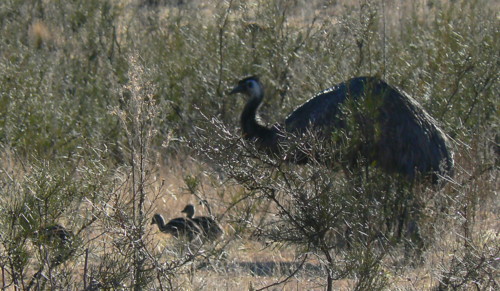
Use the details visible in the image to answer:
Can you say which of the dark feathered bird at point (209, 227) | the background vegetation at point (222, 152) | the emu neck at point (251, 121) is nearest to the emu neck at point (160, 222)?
the background vegetation at point (222, 152)

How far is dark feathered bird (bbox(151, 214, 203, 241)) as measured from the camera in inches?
299

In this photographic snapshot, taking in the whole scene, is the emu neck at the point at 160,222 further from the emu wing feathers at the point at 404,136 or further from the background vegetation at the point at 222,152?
the emu wing feathers at the point at 404,136

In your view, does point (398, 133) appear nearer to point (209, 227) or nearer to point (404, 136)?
point (404, 136)

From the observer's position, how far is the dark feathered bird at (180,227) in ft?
24.9

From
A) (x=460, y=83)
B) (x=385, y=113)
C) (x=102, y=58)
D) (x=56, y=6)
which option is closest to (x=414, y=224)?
(x=385, y=113)

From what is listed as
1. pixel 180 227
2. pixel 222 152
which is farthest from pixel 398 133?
pixel 222 152

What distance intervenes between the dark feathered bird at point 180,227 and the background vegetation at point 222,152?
14 cm

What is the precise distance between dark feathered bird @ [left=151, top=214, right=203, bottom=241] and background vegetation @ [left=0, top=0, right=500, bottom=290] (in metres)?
0.14

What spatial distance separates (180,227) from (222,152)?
8.23 feet

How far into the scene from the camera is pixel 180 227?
7840mm

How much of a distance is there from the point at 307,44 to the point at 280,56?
1.80 feet

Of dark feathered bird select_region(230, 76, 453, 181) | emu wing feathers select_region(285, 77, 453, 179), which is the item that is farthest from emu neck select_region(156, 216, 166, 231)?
emu wing feathers select_region(285, 77, 453, 179)

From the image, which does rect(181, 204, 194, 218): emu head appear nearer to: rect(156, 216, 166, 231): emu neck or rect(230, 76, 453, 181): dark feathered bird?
rect(156, 216, 166, 231): emu neck

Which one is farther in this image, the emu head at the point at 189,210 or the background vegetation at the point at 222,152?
the emu head at the point at 189,210
